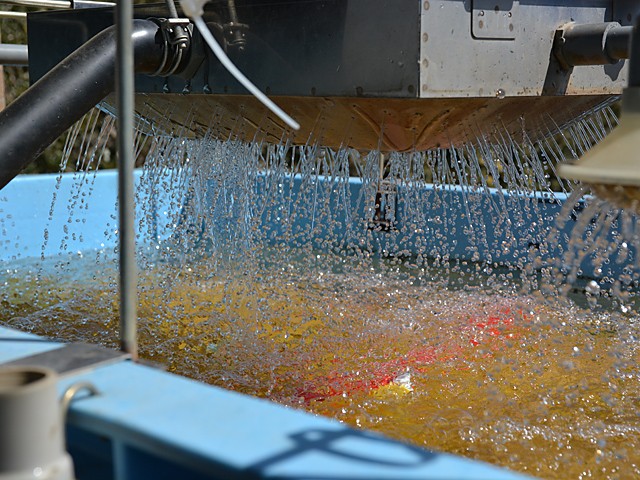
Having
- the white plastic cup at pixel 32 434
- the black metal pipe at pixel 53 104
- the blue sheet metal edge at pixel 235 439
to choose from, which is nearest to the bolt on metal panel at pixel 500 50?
the black metal pipe at pixel 53 104

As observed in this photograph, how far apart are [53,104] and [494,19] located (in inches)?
54.1

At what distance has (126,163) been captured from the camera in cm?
147

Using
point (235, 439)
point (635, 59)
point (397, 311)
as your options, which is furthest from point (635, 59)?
point (397, 311)

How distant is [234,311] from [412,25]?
1913 mm

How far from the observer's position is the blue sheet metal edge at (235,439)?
1089mm

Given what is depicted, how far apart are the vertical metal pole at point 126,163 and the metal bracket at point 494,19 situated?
147 cm

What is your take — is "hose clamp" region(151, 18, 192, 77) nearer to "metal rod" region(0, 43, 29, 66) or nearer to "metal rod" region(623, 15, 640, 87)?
"metal rod" region(0, 43, 29, 66)

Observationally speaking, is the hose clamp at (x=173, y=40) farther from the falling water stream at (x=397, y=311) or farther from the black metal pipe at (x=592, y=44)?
the black metal pipe at (x=592, y=44)

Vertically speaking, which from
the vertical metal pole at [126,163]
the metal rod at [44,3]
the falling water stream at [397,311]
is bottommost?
the falling water stream at [397,311]

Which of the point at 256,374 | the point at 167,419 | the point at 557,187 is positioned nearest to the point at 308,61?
the point at 256,374

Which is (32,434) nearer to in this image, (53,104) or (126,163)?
(126,163)

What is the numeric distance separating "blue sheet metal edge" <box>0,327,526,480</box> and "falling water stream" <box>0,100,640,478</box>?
0.57 meters

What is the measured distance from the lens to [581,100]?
3.41 m

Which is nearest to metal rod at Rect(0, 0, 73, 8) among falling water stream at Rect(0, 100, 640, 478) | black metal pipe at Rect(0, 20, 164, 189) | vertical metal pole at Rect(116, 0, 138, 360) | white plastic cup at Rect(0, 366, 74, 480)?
falling water stream at Rect(0, 100, 640, 478)
